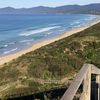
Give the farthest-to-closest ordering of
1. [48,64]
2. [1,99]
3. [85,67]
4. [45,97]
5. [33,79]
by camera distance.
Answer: [48,64]
[33,79]
[1,99]
[45,97]
[85,67]

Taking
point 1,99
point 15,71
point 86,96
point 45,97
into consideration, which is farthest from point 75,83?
point 15,71

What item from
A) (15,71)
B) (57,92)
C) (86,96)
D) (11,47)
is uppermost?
(86,96)

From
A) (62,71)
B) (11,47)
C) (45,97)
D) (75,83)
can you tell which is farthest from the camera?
(11,47)

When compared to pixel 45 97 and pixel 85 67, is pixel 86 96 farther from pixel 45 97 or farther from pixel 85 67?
pixel 45 97

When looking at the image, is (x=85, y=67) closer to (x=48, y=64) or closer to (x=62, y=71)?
(x=62, y=71)

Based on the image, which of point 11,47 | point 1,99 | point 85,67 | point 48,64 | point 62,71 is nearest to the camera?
point 85,67

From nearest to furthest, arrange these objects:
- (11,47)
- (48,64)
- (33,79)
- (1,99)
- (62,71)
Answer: (1,99)
(33,79)
(62,71)
(48,64)
(11,47)

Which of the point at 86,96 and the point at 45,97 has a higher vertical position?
the point at 86,96

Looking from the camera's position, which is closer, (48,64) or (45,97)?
(45,97)

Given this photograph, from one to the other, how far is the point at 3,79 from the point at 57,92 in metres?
12.3

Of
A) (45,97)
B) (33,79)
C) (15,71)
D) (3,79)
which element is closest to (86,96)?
(45,97)

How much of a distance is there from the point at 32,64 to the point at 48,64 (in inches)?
57.2

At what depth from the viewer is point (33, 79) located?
976 inches

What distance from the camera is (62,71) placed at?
27.5 meters
